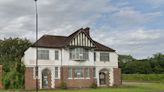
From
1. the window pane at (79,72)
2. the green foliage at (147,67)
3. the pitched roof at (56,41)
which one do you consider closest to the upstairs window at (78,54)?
the window pane at (79,72)

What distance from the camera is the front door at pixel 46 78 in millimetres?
46719

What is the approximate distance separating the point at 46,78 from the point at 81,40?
26.8 feet

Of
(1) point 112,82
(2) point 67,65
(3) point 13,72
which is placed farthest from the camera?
(1) point 112,82

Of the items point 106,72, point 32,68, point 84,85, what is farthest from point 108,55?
point 32,68

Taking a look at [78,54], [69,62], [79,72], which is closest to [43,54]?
[69,62]

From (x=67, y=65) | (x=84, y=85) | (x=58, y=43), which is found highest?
(x=58, y=43)

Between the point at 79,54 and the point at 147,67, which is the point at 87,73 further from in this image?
the point at 147,67

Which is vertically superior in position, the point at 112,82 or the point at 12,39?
the point at 12,39

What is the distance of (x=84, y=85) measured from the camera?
1929 inches

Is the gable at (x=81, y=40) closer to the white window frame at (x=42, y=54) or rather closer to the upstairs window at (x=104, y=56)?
the upstairs window at (x=104, y=56)

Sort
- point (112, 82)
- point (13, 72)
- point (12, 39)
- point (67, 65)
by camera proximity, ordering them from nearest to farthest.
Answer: point (13, 72)
point (67, 65)
point (112, 82)
point (12, 39)

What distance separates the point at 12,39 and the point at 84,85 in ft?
90.1

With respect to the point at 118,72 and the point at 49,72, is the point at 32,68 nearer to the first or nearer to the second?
the point at 49,72

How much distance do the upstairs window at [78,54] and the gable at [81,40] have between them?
96 centimetres
